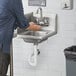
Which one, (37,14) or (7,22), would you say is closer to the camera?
(7,22)

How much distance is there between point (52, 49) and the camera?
3.27 m

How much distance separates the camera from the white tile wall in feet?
10.3

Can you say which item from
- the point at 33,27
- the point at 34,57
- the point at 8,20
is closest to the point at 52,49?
the point at 34,57

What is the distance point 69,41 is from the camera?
3154 millimetres

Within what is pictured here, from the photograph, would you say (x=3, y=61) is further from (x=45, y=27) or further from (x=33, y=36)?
(x=45, y=27)

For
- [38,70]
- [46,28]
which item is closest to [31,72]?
[38,70]

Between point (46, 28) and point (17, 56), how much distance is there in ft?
2.07

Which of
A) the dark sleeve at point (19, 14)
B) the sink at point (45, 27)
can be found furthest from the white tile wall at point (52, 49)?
the dark sleeve at point (19, 14)

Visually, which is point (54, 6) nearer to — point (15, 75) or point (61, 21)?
point (61, 21)

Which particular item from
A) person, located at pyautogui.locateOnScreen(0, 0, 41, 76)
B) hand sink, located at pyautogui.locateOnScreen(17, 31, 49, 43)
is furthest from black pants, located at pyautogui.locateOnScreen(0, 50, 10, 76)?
hand sink, located at pyautogui.locateOnScreen(17, 31, 49, 43)

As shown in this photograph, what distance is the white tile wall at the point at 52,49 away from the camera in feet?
10.3

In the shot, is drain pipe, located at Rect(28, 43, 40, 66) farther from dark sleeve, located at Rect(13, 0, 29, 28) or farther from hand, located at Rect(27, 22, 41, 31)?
dark sleeve, located at Rect(13, 0, 29, 28)

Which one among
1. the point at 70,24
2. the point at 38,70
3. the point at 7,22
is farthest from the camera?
the point at 38,70

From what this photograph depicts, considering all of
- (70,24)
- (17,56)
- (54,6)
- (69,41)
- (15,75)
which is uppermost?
(54,6)
